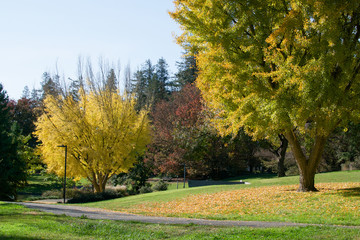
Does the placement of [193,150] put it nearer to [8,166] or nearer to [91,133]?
[91,133]

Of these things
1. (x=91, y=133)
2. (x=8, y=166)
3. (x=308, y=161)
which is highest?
(x=91, y=133)

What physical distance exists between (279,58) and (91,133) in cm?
1848

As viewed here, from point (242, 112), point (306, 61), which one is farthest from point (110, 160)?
point (306, 61)

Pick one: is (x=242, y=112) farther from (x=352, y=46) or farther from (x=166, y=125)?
(x=166, y=125)

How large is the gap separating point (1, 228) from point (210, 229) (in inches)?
204

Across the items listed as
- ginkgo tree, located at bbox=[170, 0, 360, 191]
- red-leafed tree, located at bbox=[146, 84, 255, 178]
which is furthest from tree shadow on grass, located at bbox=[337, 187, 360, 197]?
red-leafed tree, located at bbox=[146, 84, 255, 178]

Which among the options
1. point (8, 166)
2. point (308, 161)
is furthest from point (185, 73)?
point (308, 161)

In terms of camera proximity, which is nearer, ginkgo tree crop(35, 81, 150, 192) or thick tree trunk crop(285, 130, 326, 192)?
thick tree trunk crop(285, 130, 326, 192)

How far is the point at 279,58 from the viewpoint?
14.2 m

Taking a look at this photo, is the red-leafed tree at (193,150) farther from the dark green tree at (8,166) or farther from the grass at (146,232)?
the grass at (146,232)

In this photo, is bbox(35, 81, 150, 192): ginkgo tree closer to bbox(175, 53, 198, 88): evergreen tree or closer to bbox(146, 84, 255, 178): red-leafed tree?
bbox(146, 84, 255, 178): red-leafed tree

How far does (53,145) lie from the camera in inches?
1102

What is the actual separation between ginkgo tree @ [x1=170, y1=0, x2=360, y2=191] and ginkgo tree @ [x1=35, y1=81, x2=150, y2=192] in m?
14.5

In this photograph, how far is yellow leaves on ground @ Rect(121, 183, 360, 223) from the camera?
12289 mm
